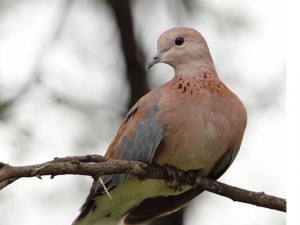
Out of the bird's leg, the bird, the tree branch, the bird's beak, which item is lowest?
the tree branch

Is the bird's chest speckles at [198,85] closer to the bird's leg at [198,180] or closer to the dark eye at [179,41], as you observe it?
the dark eye at [179,41]

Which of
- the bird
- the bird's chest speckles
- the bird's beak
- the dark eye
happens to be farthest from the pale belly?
the dark eye

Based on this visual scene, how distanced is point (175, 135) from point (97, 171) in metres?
1.13

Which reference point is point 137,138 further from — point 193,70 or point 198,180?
point 193,70

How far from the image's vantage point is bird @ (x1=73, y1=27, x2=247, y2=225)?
3.52 metres

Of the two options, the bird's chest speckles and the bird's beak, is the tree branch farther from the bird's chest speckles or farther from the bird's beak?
the bird's beak

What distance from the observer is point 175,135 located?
11.6 feet

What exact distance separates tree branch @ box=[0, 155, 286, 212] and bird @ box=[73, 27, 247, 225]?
32 centimetres

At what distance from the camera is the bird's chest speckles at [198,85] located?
3.67 m

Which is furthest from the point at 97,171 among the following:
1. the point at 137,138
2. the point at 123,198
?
the point at 123,198

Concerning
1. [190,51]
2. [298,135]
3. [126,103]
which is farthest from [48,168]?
[126,103]

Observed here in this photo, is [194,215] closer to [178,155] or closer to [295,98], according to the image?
[178,155]

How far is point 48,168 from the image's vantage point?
7.51 ft

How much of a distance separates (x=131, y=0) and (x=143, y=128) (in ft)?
5.38
